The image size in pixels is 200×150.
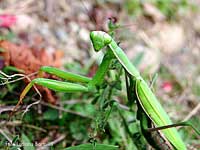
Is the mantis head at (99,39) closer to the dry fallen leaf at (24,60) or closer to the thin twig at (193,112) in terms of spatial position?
the dry fallen leaf at (24,60)

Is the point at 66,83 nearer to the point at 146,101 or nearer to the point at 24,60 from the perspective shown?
the point at 146,101

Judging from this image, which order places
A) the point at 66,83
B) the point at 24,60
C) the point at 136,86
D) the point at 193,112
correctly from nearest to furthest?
1. the point at 66,83
2. the point at 136,86
3. the point at 24,60
4. the point at 193,112

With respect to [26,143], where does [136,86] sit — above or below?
above

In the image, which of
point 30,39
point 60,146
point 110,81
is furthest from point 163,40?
point 60,146

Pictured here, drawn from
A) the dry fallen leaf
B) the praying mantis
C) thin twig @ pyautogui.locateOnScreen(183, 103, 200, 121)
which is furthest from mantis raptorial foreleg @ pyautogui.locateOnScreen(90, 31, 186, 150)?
thin twig @ pyautogui.locateOnScreen(183, 103, 200, 121)

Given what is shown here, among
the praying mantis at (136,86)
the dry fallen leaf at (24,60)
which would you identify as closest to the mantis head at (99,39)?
the praying mantis at (136,86)

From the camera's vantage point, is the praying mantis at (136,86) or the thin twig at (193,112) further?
the thin twig at (193,112)

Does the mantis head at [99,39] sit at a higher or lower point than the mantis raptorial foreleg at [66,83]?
higher

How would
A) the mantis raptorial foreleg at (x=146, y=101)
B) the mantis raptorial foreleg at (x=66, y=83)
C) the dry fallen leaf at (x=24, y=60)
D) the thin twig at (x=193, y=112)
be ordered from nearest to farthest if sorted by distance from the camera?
the mantis raptorial foreleg at (x=66, y=83), the mantis raptorial foreleg at (x=146, y=101), the dry fallen leaf at (x=24, y=60), the thin twig at (x=193, y=112)

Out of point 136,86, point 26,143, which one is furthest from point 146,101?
A: point 26,143

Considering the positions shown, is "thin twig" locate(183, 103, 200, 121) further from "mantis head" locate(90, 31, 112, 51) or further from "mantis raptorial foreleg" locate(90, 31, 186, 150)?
"mantis head" locate(90, 31, 112, 51)

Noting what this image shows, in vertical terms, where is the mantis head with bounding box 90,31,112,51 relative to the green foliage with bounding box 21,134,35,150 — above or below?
above
